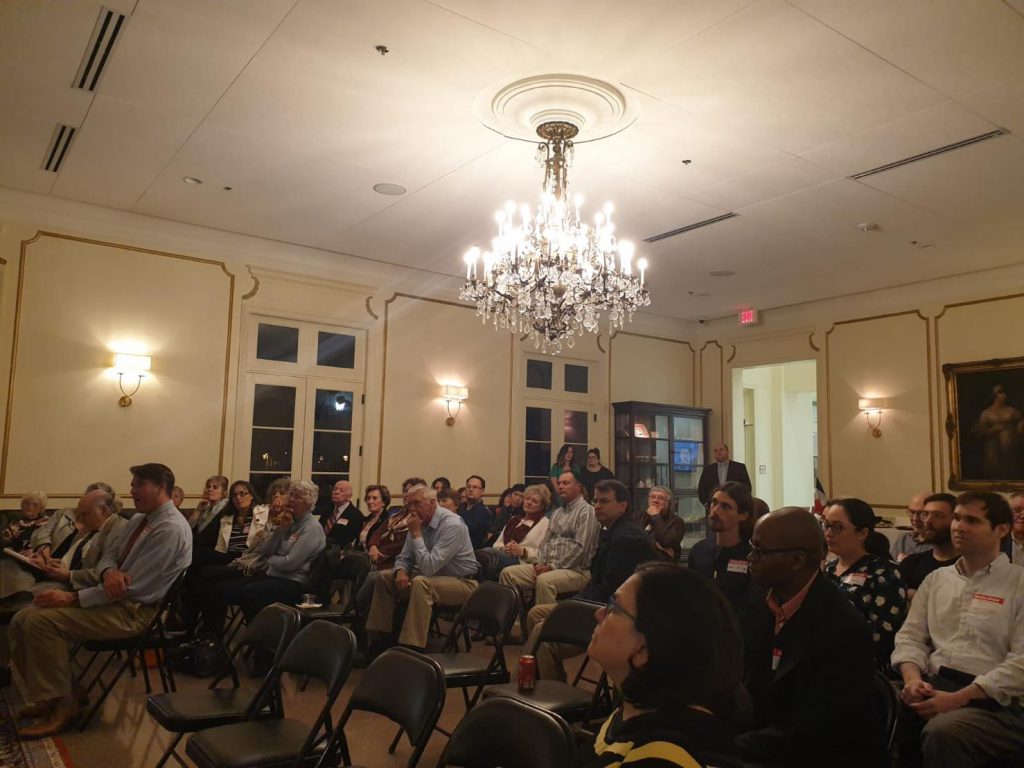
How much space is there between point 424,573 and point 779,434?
9984 millimetres

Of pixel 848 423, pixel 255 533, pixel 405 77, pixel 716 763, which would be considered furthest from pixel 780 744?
pixel 848 423

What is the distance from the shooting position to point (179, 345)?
24.2ft

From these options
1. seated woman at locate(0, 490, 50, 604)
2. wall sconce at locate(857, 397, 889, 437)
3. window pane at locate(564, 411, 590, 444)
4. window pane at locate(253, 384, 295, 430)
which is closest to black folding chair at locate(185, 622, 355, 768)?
seated woman at locate(0, 490, 50, 604)

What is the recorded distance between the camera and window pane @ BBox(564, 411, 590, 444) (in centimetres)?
1016

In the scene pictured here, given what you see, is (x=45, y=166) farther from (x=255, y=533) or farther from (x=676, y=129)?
(x=676, y=129)

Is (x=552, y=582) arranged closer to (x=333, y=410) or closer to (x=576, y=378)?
(x=333, y=410)

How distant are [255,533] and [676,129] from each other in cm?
451

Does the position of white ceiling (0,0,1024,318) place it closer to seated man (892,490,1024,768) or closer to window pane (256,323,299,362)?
window pane (256,323,299,362)

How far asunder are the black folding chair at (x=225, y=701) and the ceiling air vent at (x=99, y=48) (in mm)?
3209

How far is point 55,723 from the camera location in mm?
3846

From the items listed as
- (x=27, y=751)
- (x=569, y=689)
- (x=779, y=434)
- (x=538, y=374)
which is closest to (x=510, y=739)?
(x=569, y=689)

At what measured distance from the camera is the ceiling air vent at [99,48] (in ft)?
13.3

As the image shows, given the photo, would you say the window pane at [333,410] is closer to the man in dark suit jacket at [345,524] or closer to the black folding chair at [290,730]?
the man in dark suit jacket at [345,524]

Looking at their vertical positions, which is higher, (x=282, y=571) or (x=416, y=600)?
(x=282, y=571)
